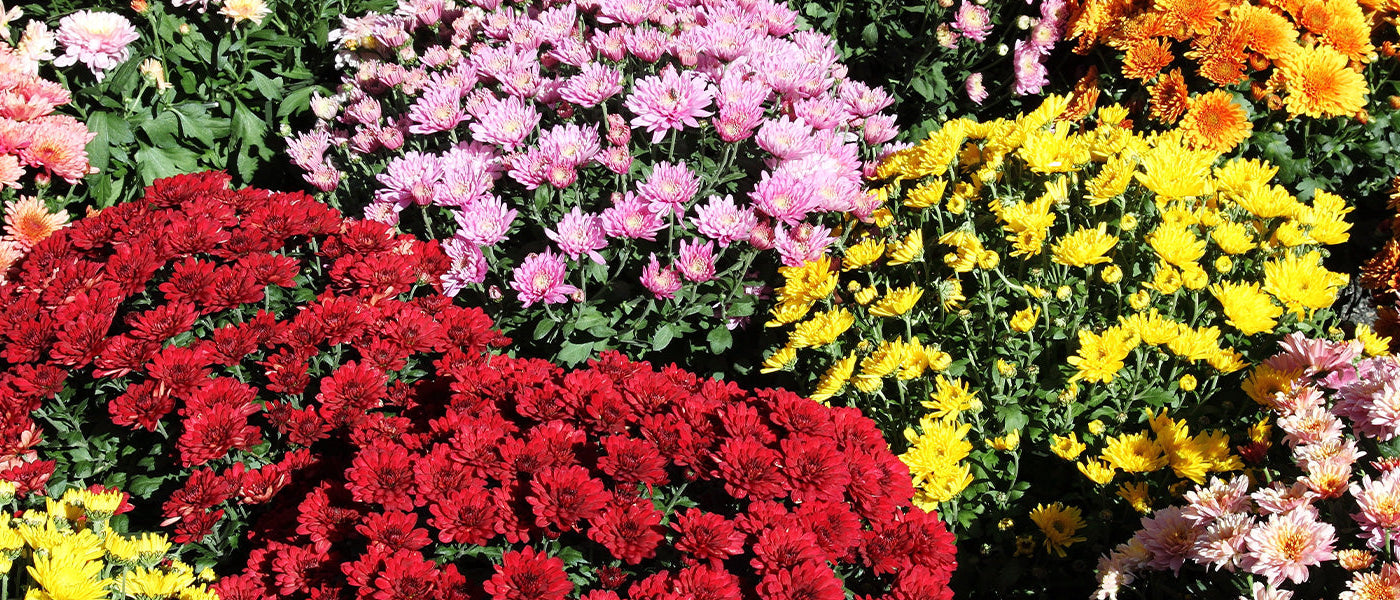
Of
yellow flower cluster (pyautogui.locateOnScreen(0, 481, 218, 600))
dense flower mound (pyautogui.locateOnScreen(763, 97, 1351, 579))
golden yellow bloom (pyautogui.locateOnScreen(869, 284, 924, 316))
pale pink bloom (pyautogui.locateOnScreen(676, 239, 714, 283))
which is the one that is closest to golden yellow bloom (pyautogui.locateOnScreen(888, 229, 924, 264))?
dense flower mound (pyautogui.locateOnScreen(763, 97, 1351, 579))

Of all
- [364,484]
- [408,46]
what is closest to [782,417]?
[364,484]

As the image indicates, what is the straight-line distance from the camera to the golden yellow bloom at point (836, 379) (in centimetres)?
254

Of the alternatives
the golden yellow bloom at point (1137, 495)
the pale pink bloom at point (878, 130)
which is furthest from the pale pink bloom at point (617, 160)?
the golden yellow bloom at point (1137, 495)

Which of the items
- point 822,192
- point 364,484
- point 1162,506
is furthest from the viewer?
point 822,192

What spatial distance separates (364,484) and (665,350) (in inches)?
55.9

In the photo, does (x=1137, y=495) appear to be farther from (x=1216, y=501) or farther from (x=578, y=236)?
(x=578, y=236)

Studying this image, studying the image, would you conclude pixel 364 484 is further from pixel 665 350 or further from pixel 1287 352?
pixel 1287 352

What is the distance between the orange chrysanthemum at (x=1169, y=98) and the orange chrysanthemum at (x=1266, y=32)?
9.0 inches

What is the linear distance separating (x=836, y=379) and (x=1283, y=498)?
101 centimetres

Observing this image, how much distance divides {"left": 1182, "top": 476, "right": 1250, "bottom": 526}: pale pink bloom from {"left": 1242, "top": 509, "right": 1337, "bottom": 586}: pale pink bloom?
0.15m

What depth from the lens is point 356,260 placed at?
265 cm

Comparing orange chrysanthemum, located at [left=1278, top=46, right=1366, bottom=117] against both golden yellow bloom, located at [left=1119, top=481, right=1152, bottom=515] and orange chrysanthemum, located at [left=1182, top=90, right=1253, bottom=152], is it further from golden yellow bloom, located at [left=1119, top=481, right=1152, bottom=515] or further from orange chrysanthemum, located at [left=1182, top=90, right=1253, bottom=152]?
golden yellow bloom, located at [left=1119, top=481, right=1152, bottom=515]

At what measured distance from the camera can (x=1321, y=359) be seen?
87.1 inches

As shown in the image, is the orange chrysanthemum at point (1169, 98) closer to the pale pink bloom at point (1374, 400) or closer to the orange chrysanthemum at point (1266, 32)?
the orange chrysanthemum at point (1266, 32)
